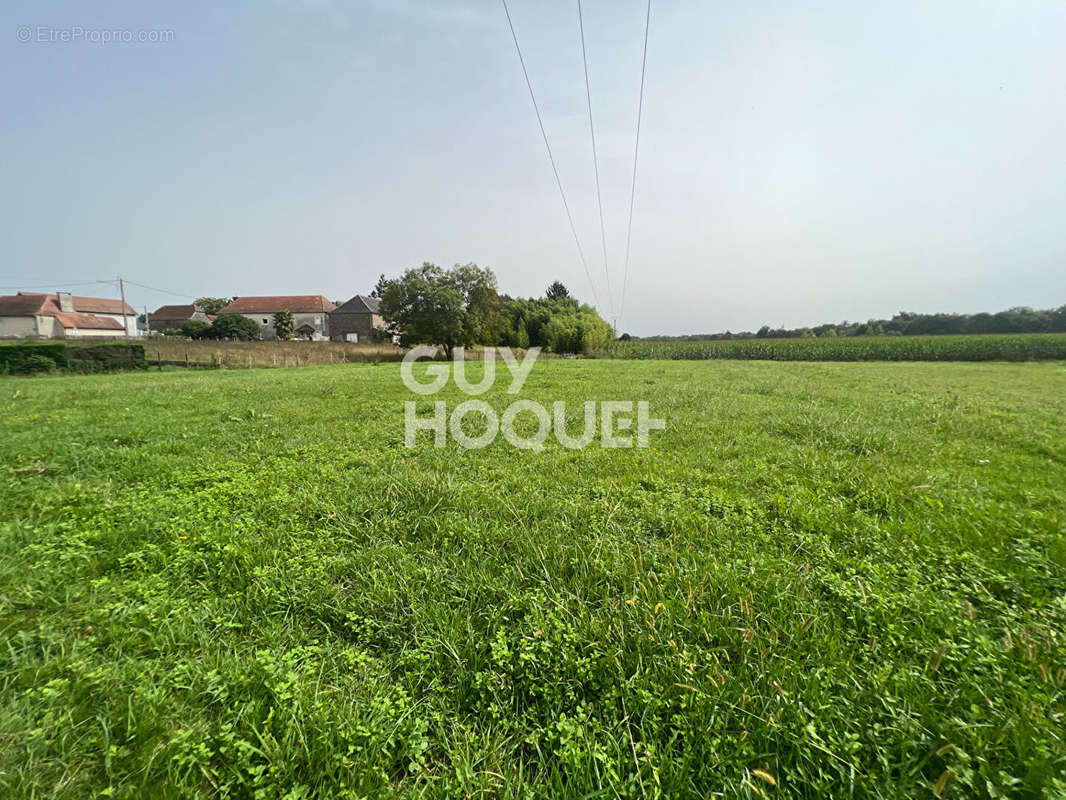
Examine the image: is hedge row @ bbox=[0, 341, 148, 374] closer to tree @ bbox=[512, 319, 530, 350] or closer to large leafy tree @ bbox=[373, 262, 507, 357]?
large leafy tree @ bbox=[373, 262, 507, 357]

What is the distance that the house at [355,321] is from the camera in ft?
175

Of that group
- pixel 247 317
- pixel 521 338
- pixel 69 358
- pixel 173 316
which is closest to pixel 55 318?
pixel 173 316

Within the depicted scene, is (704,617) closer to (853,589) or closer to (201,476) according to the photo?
(853,589)

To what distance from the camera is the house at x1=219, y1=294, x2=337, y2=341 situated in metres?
55.0

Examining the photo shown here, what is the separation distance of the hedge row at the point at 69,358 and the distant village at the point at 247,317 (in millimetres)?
27275

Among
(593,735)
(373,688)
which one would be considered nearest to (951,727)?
(593,735)

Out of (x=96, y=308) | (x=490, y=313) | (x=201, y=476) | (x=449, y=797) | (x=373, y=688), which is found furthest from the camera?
(x=96, y=308)

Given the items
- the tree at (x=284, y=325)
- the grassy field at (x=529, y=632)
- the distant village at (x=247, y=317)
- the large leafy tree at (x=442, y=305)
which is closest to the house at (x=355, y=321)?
the distant village at (x=247, y=317)

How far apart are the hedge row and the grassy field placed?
23329mm

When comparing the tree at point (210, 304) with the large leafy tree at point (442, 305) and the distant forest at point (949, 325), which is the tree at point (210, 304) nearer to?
the large leafy tree at point (442, 305)

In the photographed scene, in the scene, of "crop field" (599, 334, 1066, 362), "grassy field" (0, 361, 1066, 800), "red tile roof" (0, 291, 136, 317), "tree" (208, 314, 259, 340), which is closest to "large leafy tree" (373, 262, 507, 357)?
"crop field" (599, 334, 1066, 362)

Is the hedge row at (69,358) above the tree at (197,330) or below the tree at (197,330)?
below

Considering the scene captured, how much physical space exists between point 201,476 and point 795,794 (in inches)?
202

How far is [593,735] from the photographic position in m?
1.48
